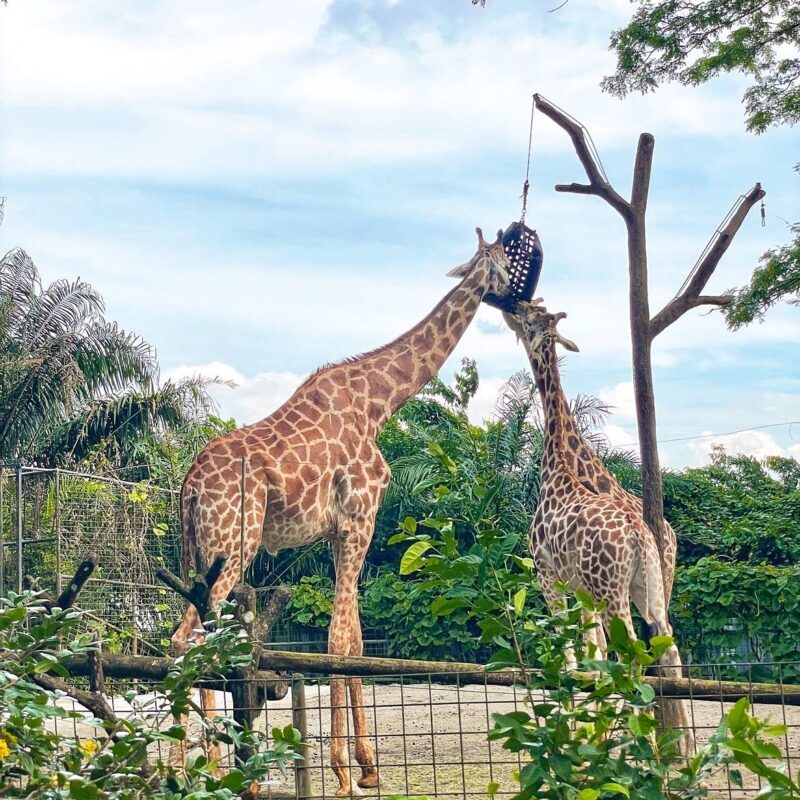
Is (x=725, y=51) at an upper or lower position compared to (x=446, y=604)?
upper

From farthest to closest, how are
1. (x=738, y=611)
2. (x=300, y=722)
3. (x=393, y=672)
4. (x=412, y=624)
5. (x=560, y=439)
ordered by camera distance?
(x=412, y=624)
(x=738, y=611)
(x=560, y=439)
(x=393, y=672)
(x=300, y=722)

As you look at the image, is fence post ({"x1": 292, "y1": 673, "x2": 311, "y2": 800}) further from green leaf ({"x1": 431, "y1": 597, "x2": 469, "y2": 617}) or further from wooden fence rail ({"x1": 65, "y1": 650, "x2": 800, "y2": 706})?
green leaf ({"x1": 431, "y1": 597, "x2": 469, "y2": 617})

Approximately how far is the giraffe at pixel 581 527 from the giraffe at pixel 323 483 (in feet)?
2.84

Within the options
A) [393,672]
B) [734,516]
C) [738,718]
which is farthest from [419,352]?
[734,516]

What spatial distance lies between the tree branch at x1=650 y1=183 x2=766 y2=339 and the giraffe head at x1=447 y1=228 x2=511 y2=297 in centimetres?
125

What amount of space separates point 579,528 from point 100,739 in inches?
203

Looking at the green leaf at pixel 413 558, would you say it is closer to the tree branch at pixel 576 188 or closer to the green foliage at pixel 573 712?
the green foliage at pixel 573 712

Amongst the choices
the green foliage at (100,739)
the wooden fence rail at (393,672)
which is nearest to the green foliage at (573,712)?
the green foliage at (100,739)

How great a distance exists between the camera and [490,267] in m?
9.27

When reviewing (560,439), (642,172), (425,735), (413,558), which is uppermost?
(642,172)

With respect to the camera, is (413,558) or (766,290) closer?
(413,558)

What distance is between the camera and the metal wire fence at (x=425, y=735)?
4387mm

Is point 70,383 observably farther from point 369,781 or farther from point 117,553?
point 369,781

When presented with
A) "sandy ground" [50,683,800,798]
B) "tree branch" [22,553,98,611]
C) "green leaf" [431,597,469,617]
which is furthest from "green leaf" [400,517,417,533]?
"tree branch" [22,553,98,611]
